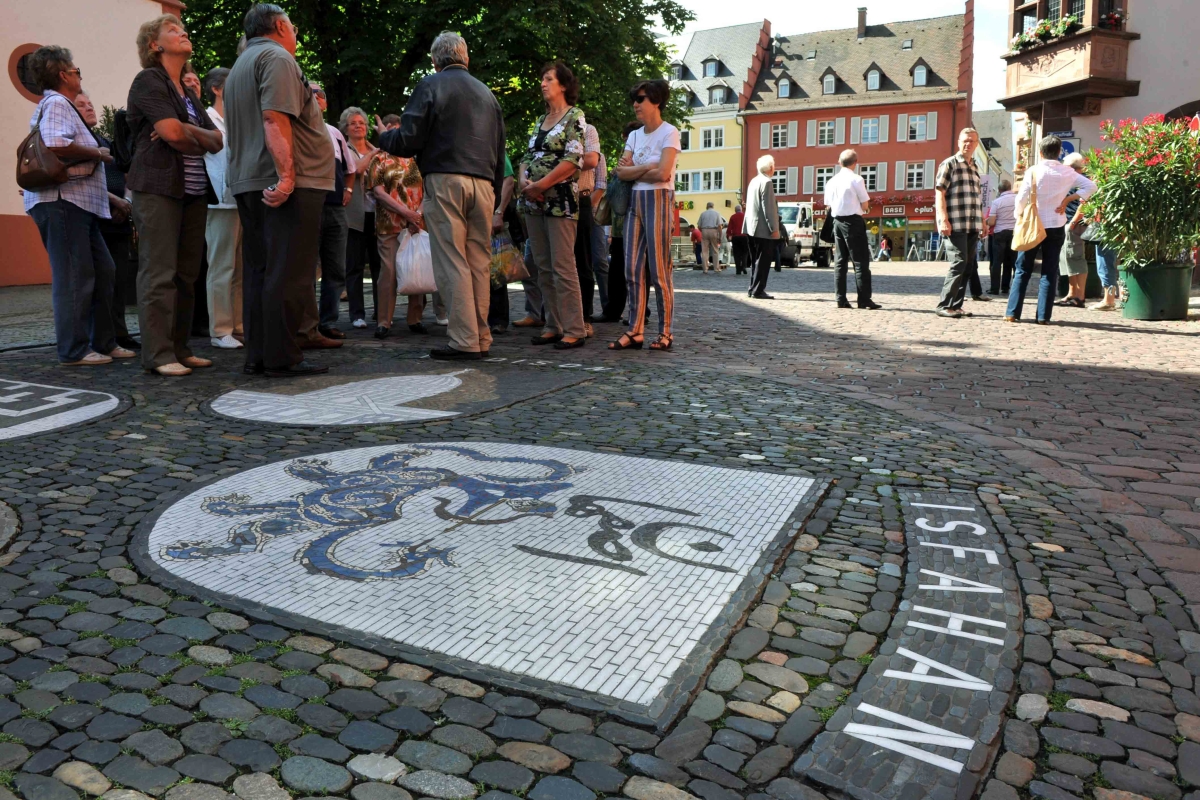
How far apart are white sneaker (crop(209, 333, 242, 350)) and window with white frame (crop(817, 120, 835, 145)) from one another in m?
63.2

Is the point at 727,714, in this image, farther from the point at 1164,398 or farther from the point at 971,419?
Result: the point at 1164,398

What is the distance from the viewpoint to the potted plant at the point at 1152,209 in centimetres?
1088

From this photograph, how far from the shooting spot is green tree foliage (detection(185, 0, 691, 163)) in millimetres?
21219

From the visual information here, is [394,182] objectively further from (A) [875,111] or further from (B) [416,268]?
(A) [875,111]

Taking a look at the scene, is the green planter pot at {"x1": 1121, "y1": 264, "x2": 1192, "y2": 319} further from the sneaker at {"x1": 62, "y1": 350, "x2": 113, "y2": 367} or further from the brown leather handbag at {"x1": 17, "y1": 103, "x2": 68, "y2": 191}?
Result: the brown leather handbag at {"x1": 17, "y1": 103, "x2": 68, "y2": 191}

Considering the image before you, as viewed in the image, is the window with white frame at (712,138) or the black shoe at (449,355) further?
the window with white frame at (712,138)

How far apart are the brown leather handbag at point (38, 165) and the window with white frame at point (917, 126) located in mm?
63863

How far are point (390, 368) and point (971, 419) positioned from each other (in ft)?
11.8

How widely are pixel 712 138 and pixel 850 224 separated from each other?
195ft

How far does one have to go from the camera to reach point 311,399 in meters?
5.49

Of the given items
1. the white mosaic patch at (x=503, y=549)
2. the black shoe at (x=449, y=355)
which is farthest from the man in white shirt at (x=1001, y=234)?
the white mosaic patch at (x=503, y=549)

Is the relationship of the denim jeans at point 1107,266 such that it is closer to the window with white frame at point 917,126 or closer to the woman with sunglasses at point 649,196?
the woman with sunglasses at point 649,196

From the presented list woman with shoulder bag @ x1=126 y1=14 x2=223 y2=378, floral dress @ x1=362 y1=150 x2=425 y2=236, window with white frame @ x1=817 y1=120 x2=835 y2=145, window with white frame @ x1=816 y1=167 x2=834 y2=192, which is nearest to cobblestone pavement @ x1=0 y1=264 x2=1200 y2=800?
woman with shoulder bag @ x1=126 y1=14 x2=223 y2=378

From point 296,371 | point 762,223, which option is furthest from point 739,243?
point 296,371
